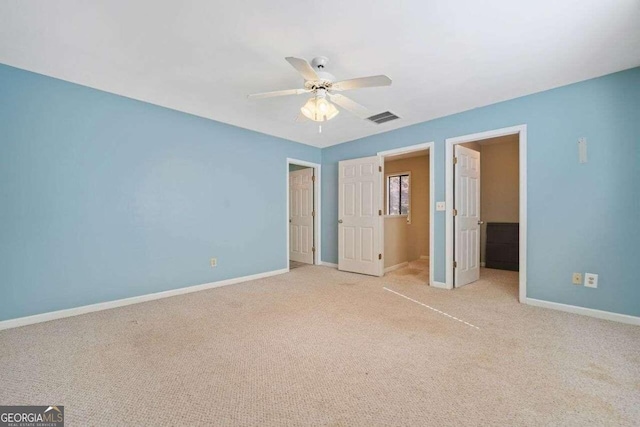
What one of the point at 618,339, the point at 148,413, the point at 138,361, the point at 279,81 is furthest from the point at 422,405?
the point at 279,81

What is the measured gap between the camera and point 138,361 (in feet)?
6.07

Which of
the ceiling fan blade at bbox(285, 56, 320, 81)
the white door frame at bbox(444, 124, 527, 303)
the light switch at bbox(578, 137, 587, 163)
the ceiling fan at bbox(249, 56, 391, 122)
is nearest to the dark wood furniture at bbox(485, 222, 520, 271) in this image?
the white door frame at bbox(444, 124, 527, 303)

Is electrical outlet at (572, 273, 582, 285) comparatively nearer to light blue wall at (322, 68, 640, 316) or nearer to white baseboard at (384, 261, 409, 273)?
light blue wall at (322, 68, 640, 316)

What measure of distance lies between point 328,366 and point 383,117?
3251 mm

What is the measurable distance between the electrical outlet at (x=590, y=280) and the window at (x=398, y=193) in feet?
13.0

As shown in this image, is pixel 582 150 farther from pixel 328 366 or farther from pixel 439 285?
pixel 328 366

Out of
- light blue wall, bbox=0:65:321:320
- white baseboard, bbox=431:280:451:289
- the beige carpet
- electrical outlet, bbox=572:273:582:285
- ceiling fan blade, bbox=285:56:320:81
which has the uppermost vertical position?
ceiling fan blade, bbox=285:56:320:81

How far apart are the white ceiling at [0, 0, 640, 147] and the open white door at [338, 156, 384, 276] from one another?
166 cm

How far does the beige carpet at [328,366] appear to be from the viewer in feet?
4.53

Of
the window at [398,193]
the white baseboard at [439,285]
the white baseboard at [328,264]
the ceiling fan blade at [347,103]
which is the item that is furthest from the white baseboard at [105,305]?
the window at [398,193]

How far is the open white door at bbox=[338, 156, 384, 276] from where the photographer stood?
4.48 metres

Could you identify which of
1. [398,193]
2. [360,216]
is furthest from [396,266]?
[398,193]

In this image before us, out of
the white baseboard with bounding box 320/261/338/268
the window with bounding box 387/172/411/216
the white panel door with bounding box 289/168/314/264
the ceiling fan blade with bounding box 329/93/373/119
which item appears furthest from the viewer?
the window with bounding box 387/172/411/216

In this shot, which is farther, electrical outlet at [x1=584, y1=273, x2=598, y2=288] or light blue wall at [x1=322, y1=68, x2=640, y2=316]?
electrical outlet at [x1=584, y1=273, x2=598, y2=288]
